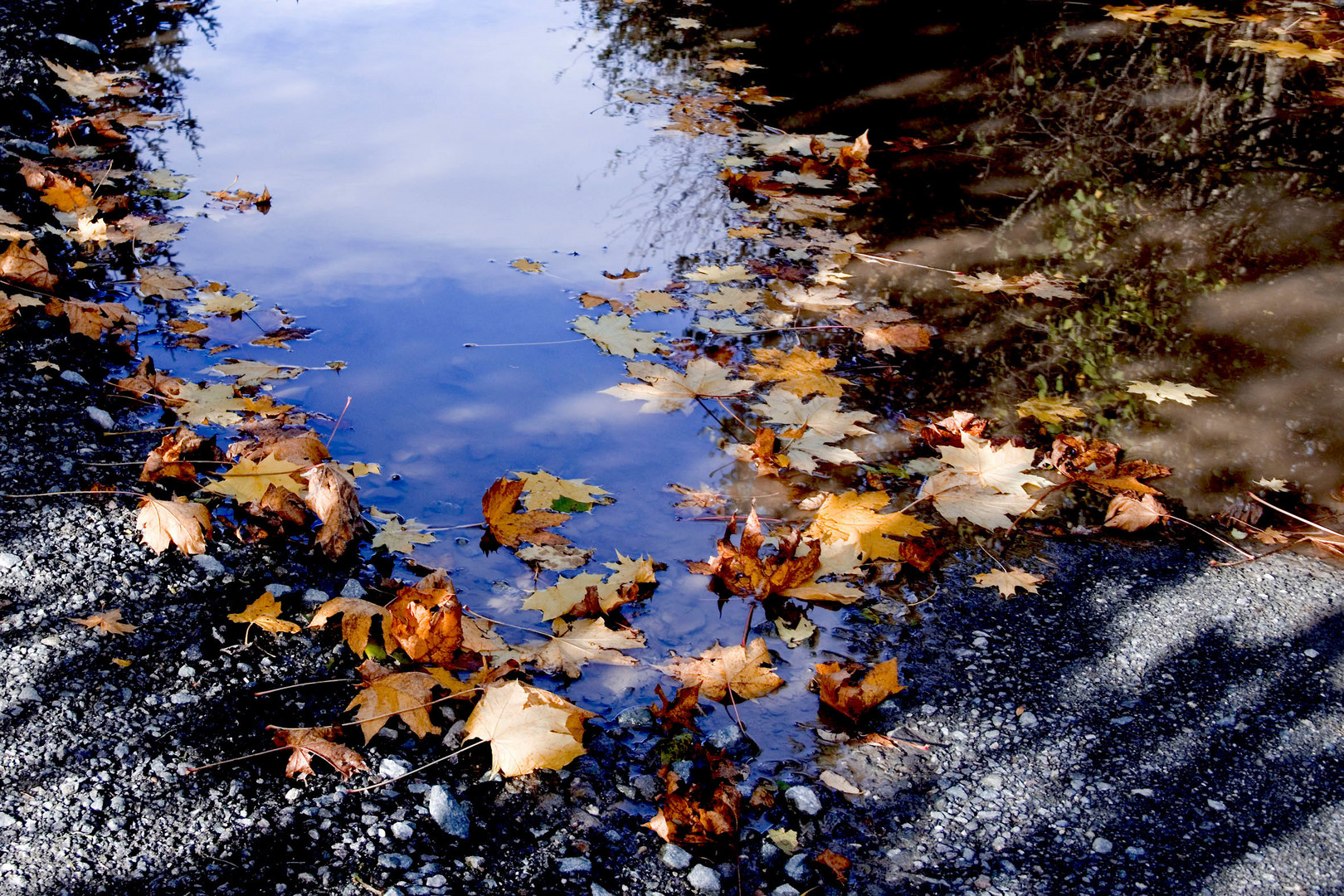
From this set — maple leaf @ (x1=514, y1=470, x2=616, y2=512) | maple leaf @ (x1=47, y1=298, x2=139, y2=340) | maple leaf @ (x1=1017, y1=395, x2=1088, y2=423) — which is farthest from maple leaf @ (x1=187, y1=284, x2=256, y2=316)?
maple leaf @ (x1=1017, y1=395, x2=1088, y2=423)

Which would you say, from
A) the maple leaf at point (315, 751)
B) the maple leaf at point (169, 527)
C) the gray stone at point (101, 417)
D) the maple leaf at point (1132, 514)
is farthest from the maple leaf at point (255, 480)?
the maple leaf at point (1132, 514)

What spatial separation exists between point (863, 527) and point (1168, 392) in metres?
1.35

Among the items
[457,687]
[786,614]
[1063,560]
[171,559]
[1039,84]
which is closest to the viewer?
[457,687]

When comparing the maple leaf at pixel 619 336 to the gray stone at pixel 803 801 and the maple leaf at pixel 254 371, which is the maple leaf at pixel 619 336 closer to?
the maple leaf at pixel 254 371

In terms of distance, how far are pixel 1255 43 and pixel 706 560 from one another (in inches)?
240

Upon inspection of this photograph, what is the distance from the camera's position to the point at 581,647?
1995 mm

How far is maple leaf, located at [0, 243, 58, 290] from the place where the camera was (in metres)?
2.85

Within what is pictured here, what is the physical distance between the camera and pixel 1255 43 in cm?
601

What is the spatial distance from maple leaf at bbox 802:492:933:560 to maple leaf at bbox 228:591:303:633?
1.25 m

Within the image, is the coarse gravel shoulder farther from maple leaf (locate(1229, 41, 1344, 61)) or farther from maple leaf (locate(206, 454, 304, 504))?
maple leaf (locate(1229, 41, 1344, 61))

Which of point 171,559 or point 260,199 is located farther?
point 260,199

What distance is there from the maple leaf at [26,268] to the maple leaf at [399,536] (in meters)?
1.55

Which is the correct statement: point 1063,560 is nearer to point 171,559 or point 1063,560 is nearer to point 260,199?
point 171,559

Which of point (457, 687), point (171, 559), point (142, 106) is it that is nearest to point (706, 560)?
point (457, 687)
